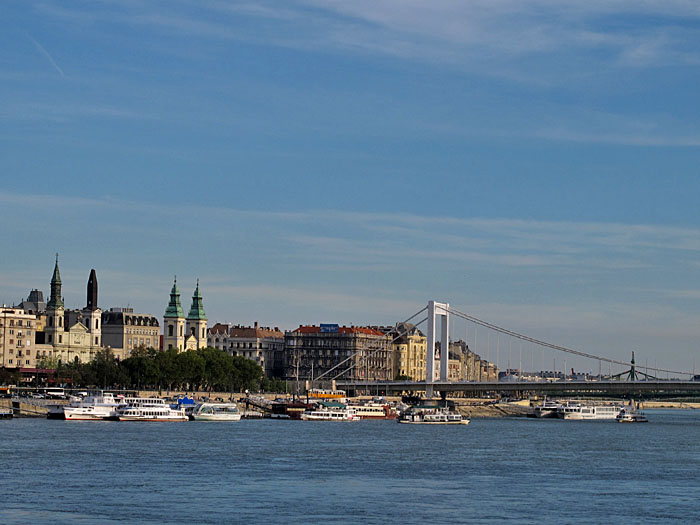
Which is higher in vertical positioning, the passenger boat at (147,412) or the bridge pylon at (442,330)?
the bridge pylon at (442,330)

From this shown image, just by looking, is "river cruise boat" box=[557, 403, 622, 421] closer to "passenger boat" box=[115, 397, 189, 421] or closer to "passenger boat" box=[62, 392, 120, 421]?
"passenger boat" box=[115, 397, 189, 421]

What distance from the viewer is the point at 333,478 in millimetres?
64375

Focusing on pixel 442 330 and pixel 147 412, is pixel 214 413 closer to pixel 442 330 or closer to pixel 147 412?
pixel 147 412

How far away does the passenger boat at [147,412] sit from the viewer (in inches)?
4779

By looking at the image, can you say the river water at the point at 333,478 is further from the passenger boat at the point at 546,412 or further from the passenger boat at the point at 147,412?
the passenger boat at the point at 546,412

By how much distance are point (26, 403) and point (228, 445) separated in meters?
47.0

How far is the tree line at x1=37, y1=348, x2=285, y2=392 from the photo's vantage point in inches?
6590

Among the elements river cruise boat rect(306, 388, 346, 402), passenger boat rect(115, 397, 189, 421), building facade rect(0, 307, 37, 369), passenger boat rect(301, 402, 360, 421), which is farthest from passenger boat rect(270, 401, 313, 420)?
building facade rect(0, 307, 37, 369)

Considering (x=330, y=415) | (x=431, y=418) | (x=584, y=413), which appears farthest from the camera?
(x=584, y=413)

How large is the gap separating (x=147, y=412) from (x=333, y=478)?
6020 centimetres

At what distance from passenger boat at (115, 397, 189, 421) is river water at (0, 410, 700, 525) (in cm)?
1534

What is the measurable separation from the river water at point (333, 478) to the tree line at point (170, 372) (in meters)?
61.7

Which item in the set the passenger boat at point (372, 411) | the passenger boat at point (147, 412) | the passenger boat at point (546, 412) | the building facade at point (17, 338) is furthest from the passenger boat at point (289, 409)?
the building facade at point (17, 338)

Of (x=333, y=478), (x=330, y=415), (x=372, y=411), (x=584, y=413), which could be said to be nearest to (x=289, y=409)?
(x=330, y=415)
